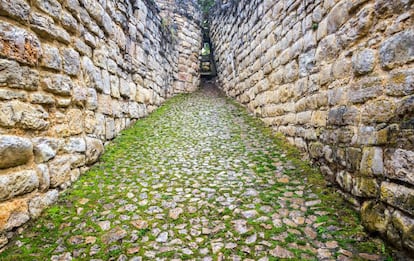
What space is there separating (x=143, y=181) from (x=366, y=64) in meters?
2.71

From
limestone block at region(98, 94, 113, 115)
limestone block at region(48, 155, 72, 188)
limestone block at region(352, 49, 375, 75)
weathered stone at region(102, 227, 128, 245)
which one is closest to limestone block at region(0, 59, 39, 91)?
limestone block at region(48, 155, 72, 188)

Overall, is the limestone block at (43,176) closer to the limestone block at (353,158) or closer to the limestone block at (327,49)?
the limestone block at (353,158)

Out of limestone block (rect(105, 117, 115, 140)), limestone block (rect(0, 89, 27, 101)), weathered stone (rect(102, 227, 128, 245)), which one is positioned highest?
limestone block (rect(0, 89, 27, 101))

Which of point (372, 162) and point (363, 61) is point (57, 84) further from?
point (372, 162)

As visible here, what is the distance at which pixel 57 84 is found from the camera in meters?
2.56

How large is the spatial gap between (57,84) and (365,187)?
10.4ft

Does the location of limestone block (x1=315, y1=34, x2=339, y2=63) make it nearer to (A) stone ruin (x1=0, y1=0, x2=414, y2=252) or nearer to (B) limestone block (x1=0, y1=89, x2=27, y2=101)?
(A) stone ruin (x1=0, y1=0, x2=414, y2=252)

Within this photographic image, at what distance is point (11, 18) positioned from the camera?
2041 mm

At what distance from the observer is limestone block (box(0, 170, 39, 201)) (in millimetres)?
1915

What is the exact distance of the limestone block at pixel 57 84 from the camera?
241cm

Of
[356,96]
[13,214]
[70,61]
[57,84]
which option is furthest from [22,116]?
[356,96]

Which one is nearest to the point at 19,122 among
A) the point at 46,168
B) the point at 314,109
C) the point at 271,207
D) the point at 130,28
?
the point at 46,168

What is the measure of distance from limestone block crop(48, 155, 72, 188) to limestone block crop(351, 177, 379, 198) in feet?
9.83

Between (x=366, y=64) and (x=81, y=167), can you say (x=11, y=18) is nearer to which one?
(x=81, y=167)
